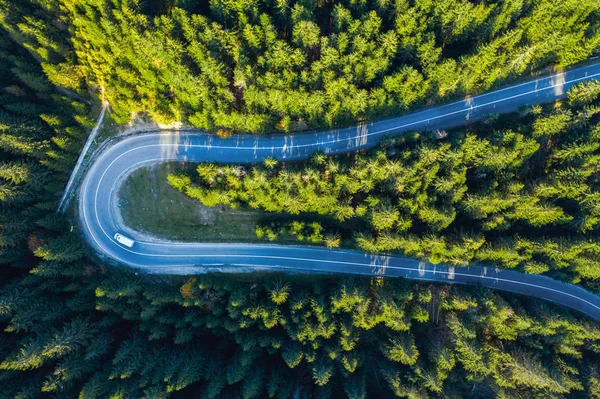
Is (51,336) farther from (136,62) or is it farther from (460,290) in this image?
(460,290)

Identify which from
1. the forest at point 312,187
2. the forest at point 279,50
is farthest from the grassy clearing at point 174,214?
the forest at point 279,50

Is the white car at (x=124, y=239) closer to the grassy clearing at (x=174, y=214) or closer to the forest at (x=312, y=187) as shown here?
the grassy clearing at (x=174, y=214)

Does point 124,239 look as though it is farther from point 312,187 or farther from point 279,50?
point 279,50

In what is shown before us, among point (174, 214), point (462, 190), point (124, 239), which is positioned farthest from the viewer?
point (124, 239)

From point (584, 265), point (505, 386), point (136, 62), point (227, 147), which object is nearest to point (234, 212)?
point (227, 147)

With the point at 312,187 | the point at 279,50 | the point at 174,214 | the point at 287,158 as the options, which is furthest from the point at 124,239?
the point at 279,50

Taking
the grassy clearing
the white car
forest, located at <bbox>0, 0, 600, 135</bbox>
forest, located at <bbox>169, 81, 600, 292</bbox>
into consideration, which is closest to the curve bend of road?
the white car
